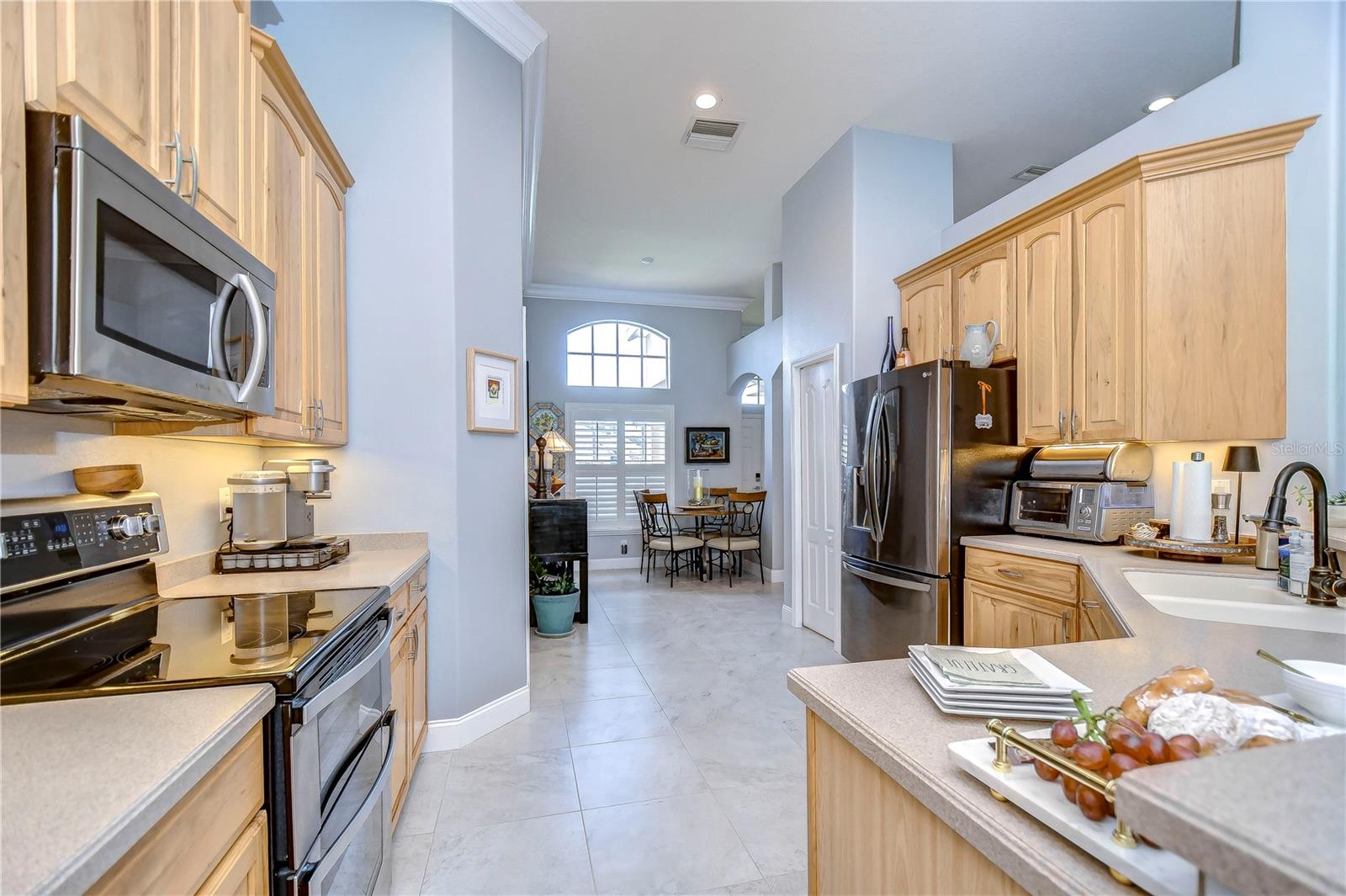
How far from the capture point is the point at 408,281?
2674 millimetres

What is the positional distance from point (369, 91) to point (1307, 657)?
3.52 m

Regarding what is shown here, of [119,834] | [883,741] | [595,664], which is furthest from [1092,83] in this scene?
[119,834]

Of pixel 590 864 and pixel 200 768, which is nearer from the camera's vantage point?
pixel 200 768

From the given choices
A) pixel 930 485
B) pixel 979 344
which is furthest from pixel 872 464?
pixel 979 344

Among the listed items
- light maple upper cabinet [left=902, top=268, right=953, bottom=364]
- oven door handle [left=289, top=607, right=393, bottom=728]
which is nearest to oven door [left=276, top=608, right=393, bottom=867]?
oven door handle [left=289, top=607, right=393, bottom=728]

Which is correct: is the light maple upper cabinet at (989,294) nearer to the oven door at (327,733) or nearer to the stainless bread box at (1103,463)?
the stainless bread box at (1103,463)

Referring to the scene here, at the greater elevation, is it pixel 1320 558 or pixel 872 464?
pixel 872 464

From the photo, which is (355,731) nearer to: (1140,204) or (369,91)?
(369,91)

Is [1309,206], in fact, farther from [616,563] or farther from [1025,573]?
[616,563]

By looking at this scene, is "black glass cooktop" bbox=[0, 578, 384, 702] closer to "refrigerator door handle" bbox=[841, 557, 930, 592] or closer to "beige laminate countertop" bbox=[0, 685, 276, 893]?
"beige laminate countertop" bbox=[0, 685, 276, 893]

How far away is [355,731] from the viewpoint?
143cm

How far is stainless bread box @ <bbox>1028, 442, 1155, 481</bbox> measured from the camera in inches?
103

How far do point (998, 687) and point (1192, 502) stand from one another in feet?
6.63

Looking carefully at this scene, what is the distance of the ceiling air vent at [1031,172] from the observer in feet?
14.4
